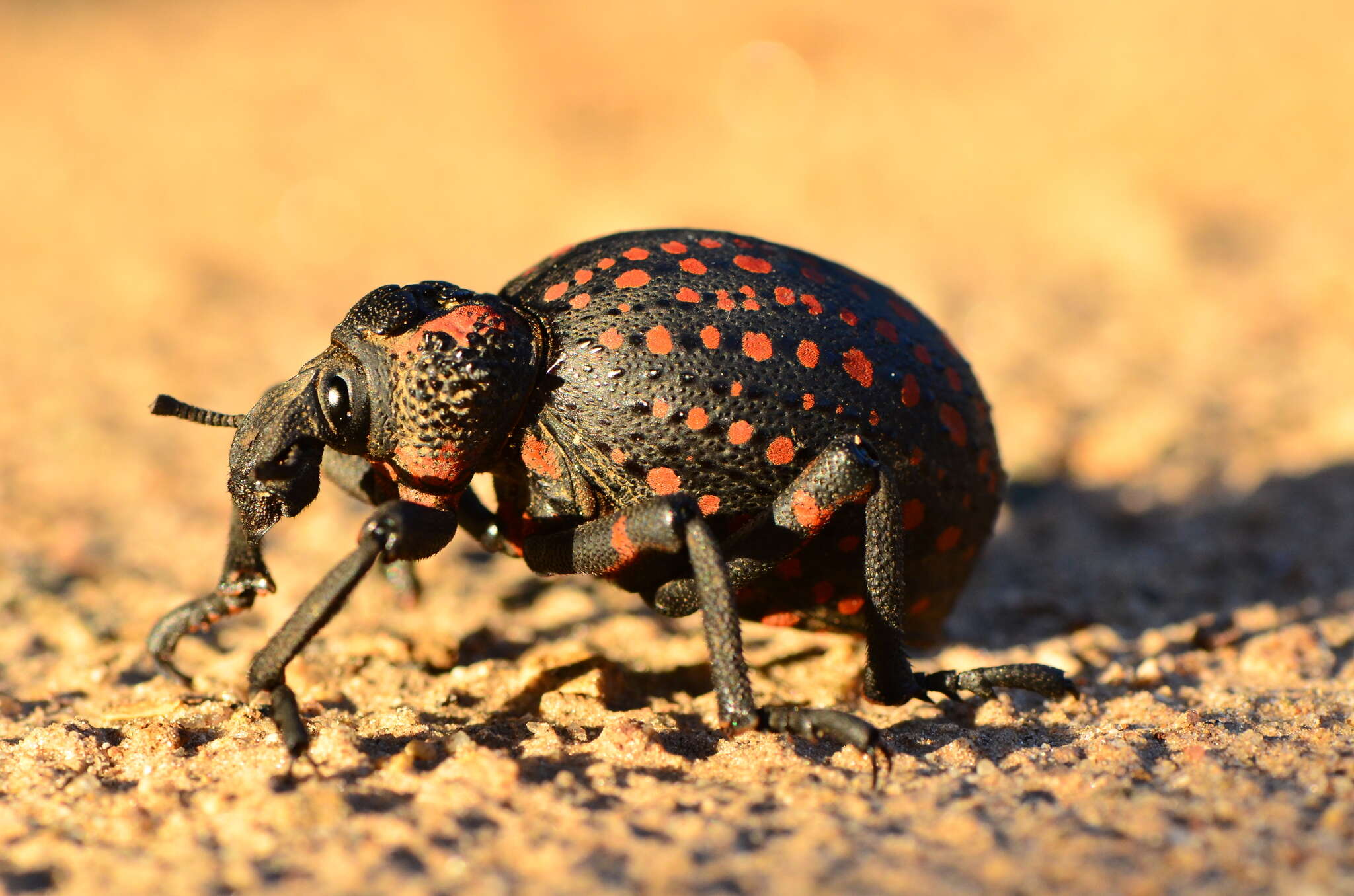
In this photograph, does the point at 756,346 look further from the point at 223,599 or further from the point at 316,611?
the point at 223,599

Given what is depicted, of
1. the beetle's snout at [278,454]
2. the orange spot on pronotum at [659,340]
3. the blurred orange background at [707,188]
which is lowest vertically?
the beetle's snout at [278,454]

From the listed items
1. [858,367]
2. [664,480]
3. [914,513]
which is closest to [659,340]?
[664,480]

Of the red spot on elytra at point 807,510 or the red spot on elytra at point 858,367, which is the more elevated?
the red spot on elytra at point 858,367

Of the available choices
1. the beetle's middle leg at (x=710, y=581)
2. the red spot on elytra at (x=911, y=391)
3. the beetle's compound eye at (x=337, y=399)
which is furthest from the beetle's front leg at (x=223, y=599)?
the red spot on elytra at (x=911, y=391)

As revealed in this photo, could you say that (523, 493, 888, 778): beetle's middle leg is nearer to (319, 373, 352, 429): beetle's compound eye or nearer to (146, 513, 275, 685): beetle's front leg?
(319, 373, 352, 429): beetle's compound eye

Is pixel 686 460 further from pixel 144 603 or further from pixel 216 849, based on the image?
pixel 144 603

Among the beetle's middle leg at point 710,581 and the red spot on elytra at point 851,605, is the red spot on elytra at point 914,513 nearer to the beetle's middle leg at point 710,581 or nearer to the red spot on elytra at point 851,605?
the red spot on elytra at point 851,605
